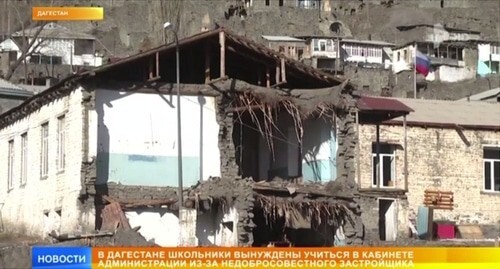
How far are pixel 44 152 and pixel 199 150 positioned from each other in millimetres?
5127

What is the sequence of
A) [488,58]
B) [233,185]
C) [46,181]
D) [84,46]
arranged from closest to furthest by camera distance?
1. [233,185]
2. [46,181]
3. [84,46]
4. [488,58]

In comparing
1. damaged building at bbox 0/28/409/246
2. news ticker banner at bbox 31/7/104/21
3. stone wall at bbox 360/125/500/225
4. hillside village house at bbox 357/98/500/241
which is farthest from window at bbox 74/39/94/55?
damaged building at bbox 0/28/409/246

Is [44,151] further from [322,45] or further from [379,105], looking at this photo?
[322,45]

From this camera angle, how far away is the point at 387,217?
47.8 meters

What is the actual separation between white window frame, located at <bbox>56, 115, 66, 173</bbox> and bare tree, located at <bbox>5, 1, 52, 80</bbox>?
39874mm

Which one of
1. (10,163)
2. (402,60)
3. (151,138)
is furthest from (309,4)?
(151,138)

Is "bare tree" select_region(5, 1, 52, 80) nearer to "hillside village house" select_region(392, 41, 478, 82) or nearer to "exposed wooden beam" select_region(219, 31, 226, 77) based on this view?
"hillside village house" select_region(392, 41, 478, 82)

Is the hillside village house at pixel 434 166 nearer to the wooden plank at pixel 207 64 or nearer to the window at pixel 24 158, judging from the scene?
the wooden plank at pixel 207 64

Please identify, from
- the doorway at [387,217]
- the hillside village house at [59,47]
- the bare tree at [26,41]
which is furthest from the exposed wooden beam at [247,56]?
the hillside village house at [59,47]

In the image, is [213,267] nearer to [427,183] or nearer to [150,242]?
[150,242]

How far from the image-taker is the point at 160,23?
319 feet

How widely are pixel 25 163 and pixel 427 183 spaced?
1936 centimetres

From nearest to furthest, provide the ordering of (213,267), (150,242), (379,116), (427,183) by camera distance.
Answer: (213,267)
(150,242)
(379,116)
(427,183)

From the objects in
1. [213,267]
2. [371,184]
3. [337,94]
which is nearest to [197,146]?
[337,94]
